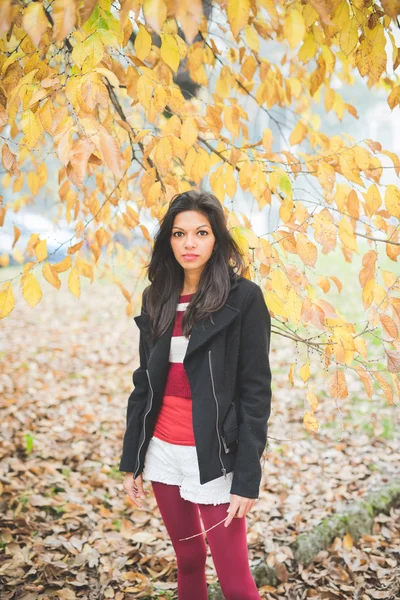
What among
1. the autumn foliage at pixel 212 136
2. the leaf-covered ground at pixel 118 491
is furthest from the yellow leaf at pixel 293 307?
the leaf-covered ground at pixel 118 491

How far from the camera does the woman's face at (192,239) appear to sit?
193 cm

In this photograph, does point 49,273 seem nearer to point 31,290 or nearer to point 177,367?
point 31,290

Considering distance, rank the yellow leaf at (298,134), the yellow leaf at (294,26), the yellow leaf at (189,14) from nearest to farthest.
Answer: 1. the yellow leaf at (189,14)
2. the yellow leaf at (294,26)
3. the yellow leaf at (298,134)

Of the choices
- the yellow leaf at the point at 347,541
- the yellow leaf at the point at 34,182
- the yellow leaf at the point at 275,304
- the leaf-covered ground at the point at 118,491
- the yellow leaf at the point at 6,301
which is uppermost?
the yellow leaf at the point at 34,182

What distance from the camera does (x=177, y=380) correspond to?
6.44 ft

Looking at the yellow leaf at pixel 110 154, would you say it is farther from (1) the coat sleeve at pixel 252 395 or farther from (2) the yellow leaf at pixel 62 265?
(2) the yellow leaf at pixel 62 265

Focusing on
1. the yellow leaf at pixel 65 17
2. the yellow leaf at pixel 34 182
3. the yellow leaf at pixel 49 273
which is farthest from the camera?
the yellow leaf at pixel 34 182

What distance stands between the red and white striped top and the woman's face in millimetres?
237

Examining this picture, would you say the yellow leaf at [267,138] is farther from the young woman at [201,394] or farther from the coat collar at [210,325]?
the coat collar at [210,325]

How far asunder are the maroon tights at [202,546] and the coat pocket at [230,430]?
23cm

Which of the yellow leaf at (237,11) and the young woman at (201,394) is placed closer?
the yellow leaf at (237,11)

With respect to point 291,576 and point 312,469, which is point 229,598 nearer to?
point 291,576

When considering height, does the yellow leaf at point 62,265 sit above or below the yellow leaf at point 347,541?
above

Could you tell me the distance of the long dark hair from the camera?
6.29 feet
